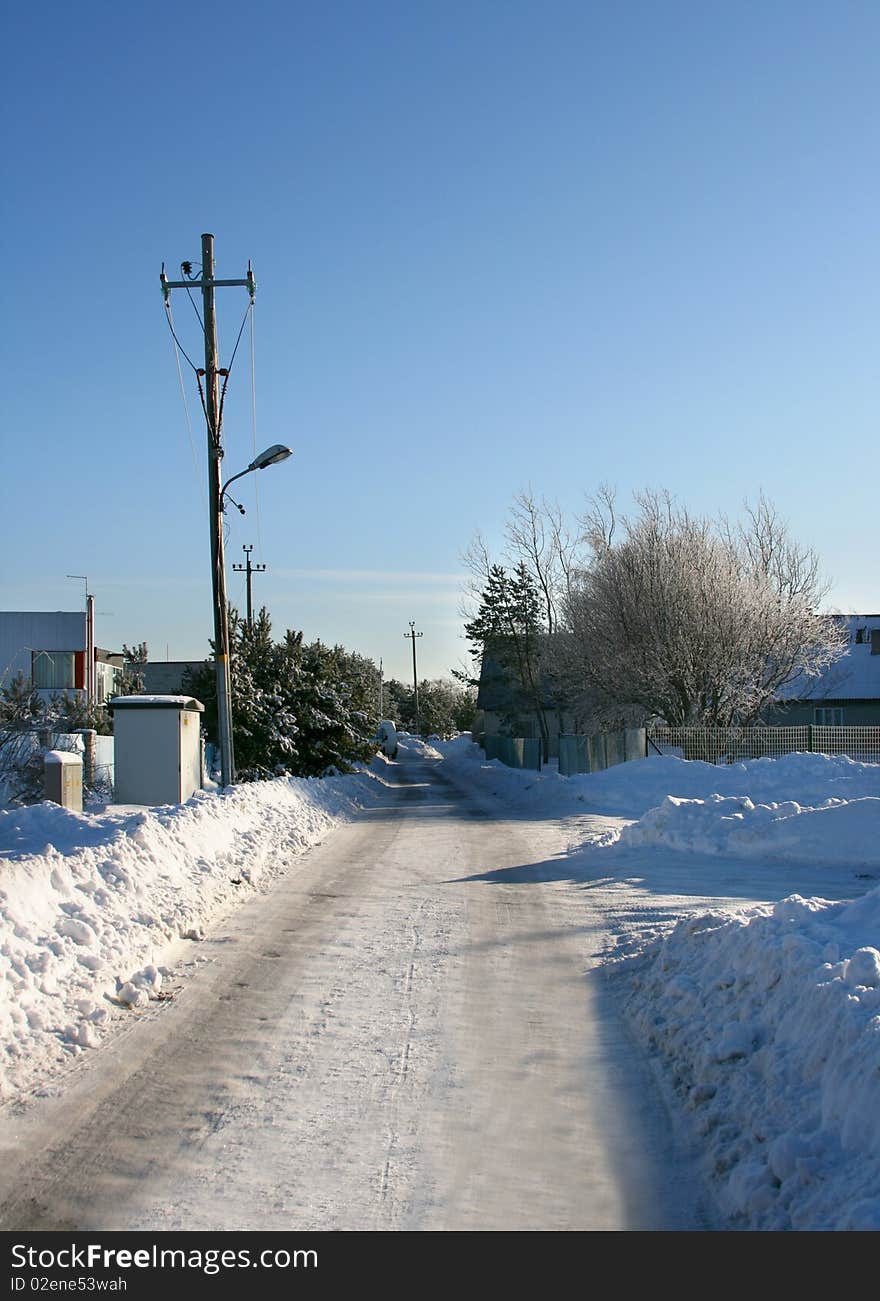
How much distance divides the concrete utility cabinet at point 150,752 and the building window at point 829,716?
3266cm

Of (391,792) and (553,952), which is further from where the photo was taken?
(391,792)

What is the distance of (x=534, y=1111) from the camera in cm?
546

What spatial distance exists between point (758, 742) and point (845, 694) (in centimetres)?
2208

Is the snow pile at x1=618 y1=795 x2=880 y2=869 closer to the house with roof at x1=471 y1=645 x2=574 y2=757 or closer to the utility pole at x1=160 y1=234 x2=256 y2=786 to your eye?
the utility pole at x1=160 y1=234 x2=256 y2=786

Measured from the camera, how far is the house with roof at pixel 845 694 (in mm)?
44719

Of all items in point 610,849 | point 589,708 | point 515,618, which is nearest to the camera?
point 610,849

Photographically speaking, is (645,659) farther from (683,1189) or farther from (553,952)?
(683,1189)

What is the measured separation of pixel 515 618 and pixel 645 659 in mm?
18218

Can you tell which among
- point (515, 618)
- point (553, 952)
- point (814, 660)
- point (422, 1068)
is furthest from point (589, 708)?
point (422, 1068)

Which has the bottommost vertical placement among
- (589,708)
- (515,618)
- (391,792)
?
(391,792)

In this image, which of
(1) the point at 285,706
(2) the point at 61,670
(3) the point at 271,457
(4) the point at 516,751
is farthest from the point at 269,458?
(2) the point at 61,670

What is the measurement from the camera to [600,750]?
101 feet

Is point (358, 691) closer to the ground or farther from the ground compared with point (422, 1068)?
farther from the ground

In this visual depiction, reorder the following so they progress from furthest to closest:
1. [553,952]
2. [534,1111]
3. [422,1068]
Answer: [553,952], [422,1068], [534,1111]
